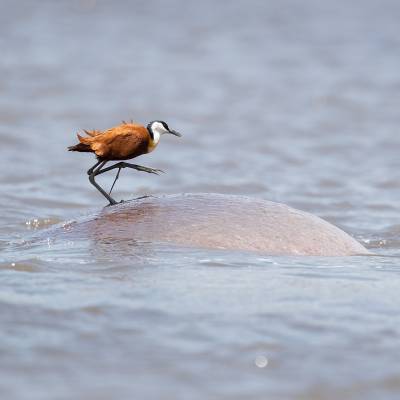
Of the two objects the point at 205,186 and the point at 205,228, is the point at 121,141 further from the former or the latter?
the point at 205,186

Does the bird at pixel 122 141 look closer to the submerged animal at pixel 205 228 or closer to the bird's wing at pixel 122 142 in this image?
the bird's wing at pixel 122 142

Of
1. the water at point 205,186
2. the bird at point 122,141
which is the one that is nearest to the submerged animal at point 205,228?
the water at point 205,186

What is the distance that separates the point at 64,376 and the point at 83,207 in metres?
5.82

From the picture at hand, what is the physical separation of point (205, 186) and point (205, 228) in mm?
5082

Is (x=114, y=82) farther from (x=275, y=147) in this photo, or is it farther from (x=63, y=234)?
(x=63, y=234)

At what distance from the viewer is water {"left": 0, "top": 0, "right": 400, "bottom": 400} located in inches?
155

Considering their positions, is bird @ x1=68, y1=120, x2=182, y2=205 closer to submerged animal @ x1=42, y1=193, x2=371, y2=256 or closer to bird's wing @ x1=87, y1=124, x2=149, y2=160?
bird's wing @ x1=87, y1=124, x2=149, y2=160

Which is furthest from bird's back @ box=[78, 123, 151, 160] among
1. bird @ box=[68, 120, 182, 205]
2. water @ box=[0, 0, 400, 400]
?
water @ box=[0, 0, 400, 400]

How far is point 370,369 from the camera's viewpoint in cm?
393

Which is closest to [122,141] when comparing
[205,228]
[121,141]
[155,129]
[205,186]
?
[121,141]

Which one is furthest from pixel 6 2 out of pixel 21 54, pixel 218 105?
pixel 218 105

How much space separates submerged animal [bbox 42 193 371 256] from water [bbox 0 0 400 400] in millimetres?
107

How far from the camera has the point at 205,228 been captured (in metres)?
5.65

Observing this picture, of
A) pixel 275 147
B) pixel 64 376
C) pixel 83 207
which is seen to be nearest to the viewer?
pixel 64 376
